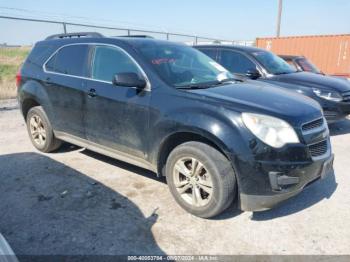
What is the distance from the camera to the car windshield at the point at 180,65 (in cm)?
372

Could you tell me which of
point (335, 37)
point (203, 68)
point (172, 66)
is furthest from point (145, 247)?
point (335, 37)

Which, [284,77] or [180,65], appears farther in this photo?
[284,77]

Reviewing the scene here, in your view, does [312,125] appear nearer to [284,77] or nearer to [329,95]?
[329,95]

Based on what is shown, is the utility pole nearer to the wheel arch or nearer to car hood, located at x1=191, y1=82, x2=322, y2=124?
car hood, located at x1=191, y1=82, x2=322, y2=124

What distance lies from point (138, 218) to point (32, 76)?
3082 millimetres

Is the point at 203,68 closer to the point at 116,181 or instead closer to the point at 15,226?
the point at 116,181

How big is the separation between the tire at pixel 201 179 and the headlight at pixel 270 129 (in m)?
0.41

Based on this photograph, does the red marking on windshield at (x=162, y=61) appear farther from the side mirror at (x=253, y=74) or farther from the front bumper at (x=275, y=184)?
the side mirror at (x=253, y=74)

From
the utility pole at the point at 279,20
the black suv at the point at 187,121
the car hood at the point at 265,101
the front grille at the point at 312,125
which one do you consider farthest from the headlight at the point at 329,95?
the utility pole at the point at 279,20

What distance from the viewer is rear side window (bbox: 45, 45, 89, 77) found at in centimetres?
440

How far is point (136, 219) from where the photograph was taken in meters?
3.35

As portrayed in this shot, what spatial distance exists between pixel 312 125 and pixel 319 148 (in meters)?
0.24

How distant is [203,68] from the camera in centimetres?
424

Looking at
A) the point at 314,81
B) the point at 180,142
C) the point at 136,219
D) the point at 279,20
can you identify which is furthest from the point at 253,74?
the point at 279,20
